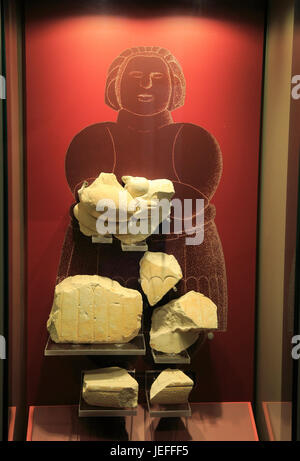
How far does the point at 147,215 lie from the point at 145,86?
652 mm

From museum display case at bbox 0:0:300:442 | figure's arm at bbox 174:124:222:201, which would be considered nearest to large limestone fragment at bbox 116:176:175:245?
Answer: museum display case at bbox 0:0:300:442

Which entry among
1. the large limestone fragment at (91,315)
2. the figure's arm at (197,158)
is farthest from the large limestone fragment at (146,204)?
the large limestone fragment at (91,315)

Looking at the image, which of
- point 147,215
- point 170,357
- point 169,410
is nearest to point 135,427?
point 169,410

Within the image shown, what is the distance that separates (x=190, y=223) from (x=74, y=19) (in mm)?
1151

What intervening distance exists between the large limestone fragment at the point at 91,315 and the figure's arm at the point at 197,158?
0.67 m

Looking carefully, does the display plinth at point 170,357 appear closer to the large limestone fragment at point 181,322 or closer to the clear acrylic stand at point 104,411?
the large limestone fragment at point 181,322

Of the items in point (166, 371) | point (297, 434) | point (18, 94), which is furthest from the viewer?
point (166, 371)

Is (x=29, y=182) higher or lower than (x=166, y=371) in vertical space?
higher

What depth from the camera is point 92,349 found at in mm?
2176

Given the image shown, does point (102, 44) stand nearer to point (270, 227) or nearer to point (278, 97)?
point (278, 97)

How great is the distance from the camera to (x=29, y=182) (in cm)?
230

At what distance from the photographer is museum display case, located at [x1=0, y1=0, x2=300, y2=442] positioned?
218cm

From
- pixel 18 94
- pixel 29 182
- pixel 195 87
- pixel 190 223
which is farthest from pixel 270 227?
pixel 18 94

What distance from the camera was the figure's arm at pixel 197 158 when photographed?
232 cm
